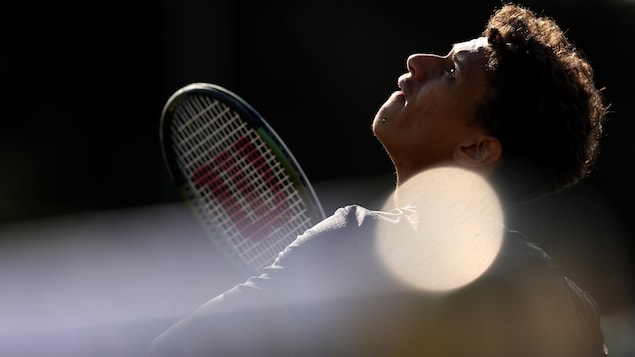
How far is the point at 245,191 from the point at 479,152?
1.07 meters

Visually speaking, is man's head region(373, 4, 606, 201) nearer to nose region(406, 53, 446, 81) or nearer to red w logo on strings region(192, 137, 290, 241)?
nose region(406, 53, 446, 81)

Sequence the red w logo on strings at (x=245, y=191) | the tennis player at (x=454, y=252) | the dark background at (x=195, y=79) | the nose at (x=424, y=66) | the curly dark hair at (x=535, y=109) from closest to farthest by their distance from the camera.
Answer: the tennis player at (x=454, y=252) → the curly dark hair at (x=535, y=109) → the nose at (x=424, y=66) → the red w logo on strings at (x=245, y=191) → the dark background at (x=195, y=79)

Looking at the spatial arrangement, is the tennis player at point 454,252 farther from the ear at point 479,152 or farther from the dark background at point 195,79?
the dark background at point 195,79

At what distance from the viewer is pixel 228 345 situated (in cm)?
166

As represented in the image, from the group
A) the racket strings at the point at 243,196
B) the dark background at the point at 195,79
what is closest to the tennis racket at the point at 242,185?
the racket strings at the point at 243,196

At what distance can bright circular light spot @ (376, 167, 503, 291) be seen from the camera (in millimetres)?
1743

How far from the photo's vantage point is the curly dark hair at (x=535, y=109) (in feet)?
6.35

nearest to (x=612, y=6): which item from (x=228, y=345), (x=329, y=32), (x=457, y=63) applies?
(x=329, y=32)

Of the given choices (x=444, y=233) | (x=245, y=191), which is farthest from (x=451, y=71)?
(x=245, y=191)

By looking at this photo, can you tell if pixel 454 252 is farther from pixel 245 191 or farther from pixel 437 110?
pixel 245 191

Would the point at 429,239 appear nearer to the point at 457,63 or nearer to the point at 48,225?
the point at 457,63

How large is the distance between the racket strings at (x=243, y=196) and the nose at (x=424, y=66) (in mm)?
622

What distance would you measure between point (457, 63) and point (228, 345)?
830 mm

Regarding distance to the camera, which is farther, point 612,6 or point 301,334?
point 612,6
